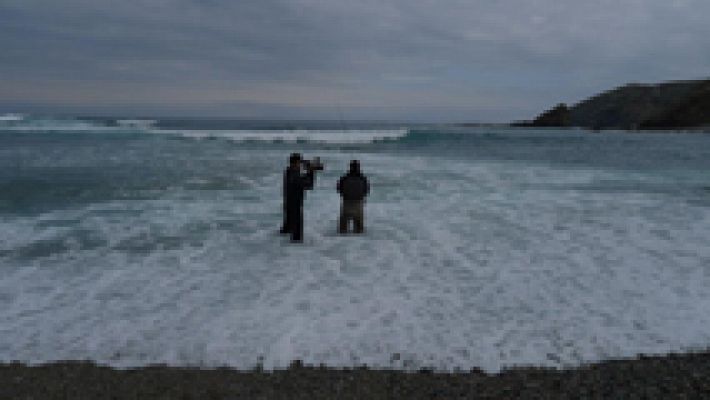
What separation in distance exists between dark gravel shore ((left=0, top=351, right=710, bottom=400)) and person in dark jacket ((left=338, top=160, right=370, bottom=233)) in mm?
5384

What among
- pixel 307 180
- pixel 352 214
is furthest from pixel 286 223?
pixel 352 214

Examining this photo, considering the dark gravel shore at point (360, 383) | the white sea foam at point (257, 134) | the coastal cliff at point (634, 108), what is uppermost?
the coastal cliff at point (634, 108)

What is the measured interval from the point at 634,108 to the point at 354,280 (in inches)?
5768

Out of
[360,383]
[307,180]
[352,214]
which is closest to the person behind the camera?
[360,383]

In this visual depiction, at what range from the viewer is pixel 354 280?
23.4 ft

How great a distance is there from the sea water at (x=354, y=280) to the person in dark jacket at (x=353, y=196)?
14.4 inches

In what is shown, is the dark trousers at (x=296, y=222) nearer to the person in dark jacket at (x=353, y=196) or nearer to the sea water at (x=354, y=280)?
the sea water at (x=354, y=280)

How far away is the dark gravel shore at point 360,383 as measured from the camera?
13.1 feet

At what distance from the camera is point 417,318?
18.9 ft

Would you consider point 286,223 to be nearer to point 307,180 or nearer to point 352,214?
point 307,180

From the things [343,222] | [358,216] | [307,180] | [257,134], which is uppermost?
[257,134]

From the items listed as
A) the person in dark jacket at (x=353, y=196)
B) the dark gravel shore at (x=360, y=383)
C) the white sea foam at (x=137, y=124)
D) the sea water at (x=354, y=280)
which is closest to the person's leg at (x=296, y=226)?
the sea water at (x=354, y=280)

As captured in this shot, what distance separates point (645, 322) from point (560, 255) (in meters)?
2.79

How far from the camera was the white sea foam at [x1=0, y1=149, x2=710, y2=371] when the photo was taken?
16.8ft
